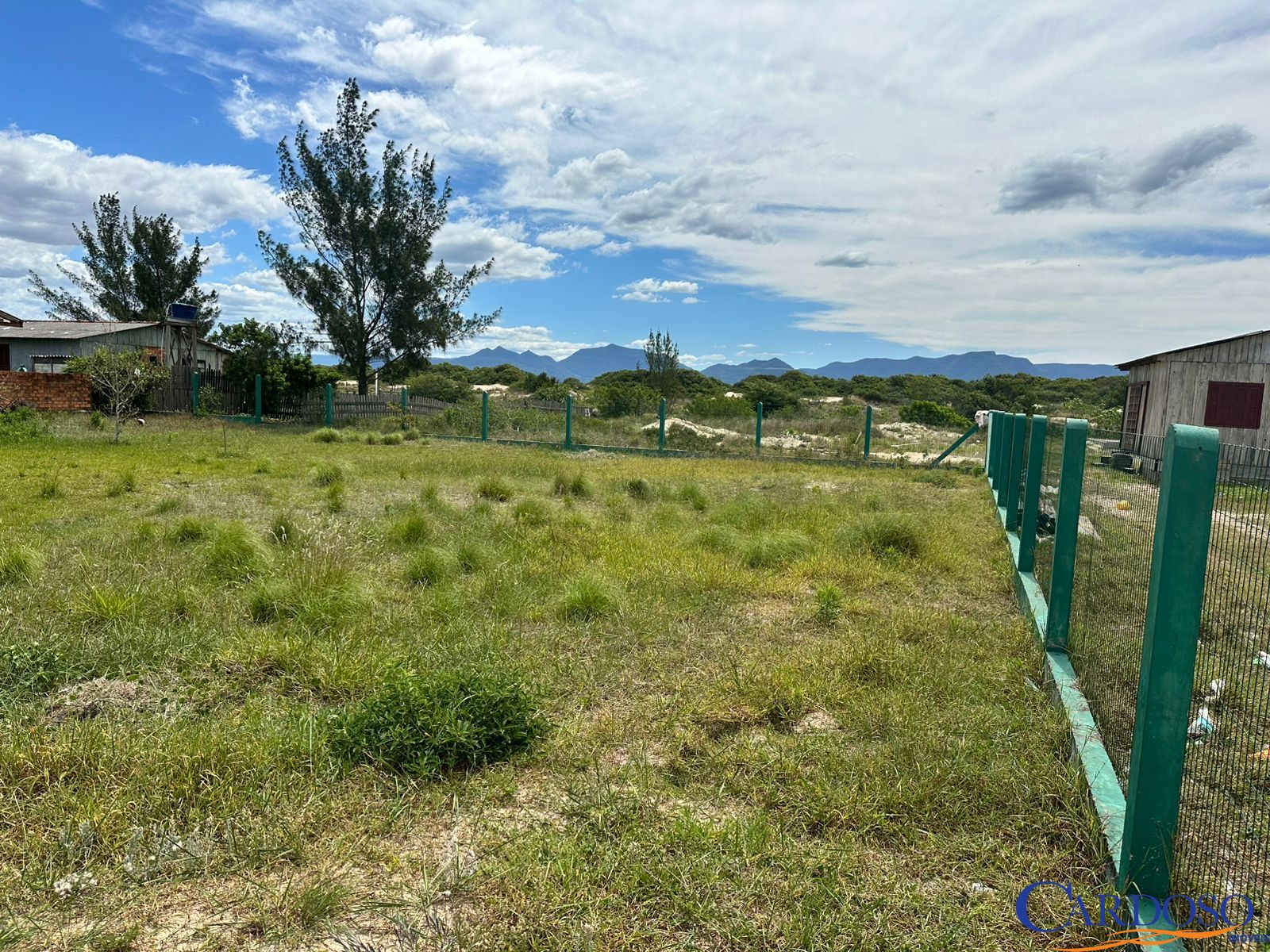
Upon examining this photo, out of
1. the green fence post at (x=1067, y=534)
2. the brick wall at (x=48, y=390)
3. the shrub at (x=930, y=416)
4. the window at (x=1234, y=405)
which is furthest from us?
the shrub at (x=930, y=416)

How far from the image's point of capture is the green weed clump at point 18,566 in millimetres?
5184

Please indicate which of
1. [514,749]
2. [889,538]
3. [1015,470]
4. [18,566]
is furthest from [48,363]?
[514,749]

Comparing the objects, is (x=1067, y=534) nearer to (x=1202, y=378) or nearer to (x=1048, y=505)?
(x=1048, y=505)

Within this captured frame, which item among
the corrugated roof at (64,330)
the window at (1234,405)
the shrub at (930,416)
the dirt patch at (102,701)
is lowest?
the dirt patch at (102,701)

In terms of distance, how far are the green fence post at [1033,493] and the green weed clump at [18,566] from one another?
6713mm

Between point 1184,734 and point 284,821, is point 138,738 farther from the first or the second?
point 1184,734

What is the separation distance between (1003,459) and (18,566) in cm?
947

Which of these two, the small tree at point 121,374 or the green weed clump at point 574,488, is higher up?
the small tree at point 121,374

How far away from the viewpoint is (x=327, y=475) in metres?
10.9

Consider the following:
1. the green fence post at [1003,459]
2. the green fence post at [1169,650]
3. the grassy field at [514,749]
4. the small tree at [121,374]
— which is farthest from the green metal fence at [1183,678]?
the small tree at [121,374]

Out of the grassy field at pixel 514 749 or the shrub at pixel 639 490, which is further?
the shrub at pixel 639 490

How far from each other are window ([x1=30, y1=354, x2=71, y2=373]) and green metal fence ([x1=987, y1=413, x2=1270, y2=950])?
103 feet

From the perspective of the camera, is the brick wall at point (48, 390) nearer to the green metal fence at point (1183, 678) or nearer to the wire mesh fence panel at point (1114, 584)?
the wire mesh fence panel at point (1114, 584)

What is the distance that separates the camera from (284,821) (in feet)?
8.55
